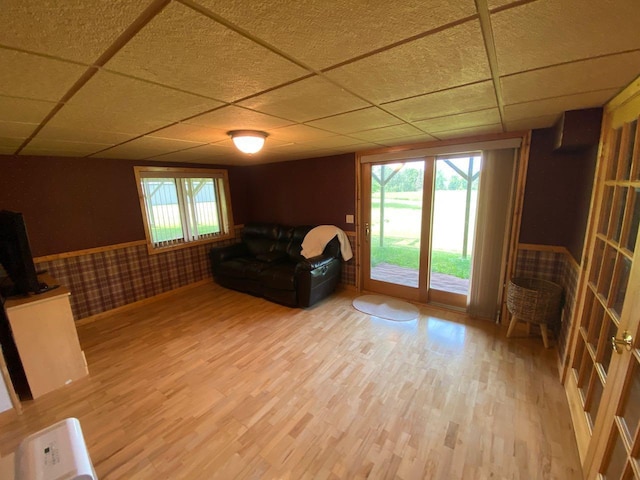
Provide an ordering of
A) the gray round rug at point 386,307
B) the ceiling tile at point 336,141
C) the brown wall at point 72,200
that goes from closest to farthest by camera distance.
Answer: the ceiling tile at point 336,141 → the brown wall at point 72,200 → the gray round rug at point 386,307

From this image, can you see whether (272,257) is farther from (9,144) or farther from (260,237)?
(9,144)

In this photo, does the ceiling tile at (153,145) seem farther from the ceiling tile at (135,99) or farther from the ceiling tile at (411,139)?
the ceiling tile at (411,139)

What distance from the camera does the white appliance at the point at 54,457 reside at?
3.08 feet

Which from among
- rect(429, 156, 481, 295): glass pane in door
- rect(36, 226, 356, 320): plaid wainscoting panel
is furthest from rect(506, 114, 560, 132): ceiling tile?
rect(36, 226, 356, 320): plaid wainscoting panel

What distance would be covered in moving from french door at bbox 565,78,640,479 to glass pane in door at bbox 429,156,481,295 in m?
1.30

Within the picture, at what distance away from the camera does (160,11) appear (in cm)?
68

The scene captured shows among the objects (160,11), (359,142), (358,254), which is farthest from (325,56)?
(358,254)

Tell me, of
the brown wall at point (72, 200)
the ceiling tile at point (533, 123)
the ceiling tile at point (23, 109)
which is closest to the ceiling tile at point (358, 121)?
the ceiling tile at point (533, 123)

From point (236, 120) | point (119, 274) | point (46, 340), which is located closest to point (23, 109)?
point (236, 120)

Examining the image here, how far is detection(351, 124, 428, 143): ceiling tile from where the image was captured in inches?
89.1

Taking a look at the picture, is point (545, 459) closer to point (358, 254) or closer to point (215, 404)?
point (215, 404)

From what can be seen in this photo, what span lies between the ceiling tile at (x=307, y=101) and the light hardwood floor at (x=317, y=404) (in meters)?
2.07

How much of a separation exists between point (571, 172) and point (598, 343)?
166 centimetres

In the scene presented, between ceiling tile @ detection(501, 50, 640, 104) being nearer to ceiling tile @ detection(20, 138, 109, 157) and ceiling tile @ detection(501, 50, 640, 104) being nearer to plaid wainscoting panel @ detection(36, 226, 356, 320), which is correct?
plaid wainscoting panel @ detection(36, 226, 356, 320)
